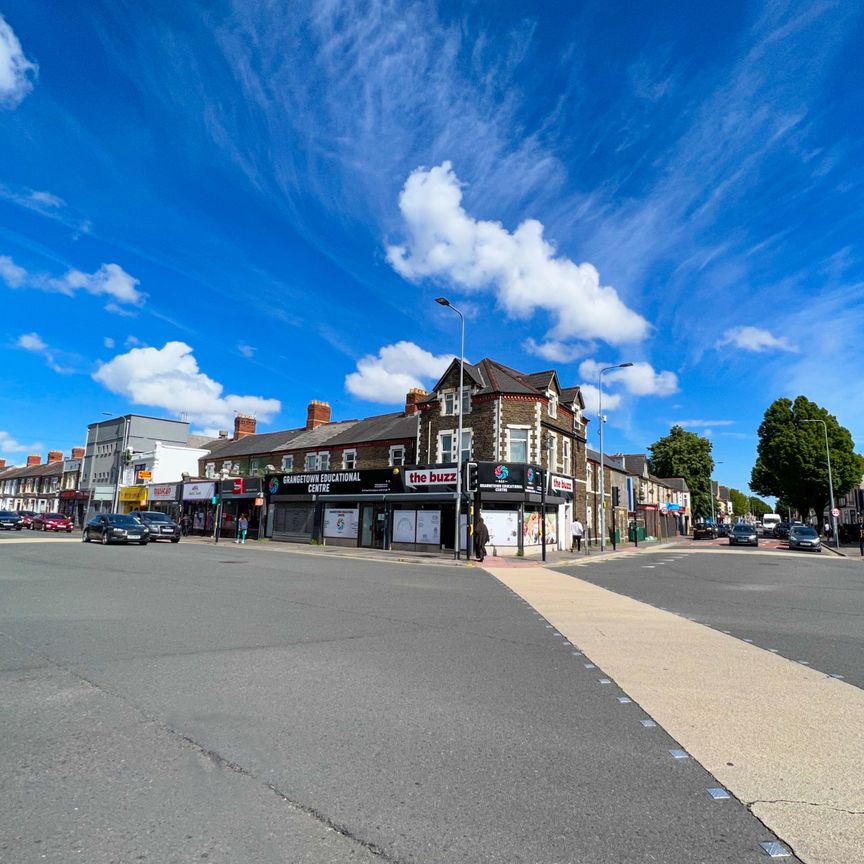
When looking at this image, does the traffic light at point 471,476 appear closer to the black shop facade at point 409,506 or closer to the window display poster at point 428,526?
the black shop facade at point 409,506

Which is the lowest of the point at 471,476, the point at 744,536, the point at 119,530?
the point at 119,530

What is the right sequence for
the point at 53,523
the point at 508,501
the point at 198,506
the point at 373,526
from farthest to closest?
the point at 198,506, the point at 53,523, the point at 373,526, the point at 508,501

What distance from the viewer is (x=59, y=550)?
23344 millimetres

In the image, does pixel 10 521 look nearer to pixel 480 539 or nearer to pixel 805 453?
pixel 480 539

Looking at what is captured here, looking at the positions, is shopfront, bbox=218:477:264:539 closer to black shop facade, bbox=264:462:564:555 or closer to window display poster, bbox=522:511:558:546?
black shop facade, bbox=264:462:564:555

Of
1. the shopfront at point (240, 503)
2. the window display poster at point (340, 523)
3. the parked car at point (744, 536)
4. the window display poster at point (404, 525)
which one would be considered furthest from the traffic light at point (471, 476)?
the parked car at point (744, 536)

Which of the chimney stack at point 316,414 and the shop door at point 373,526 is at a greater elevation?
the chimney stack at point 316,414

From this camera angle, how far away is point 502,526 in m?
29.4

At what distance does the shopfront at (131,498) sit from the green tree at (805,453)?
202 feet

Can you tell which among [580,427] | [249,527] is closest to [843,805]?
[580,427]

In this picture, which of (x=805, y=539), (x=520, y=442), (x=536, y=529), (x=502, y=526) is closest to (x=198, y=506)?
(x=502, y=526)

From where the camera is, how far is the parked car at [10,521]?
155 feet

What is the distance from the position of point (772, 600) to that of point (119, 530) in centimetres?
2765

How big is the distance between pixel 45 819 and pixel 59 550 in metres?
24.1
